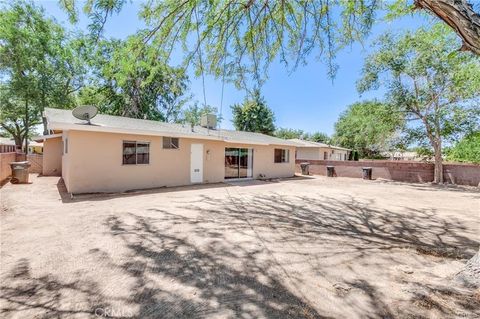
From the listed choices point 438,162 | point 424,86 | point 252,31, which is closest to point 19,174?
point 252,31

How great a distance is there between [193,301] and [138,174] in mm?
8501

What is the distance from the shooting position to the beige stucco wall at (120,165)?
29.7 feet

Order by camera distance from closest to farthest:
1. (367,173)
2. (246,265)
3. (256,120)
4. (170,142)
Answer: (246,265)
(170,142)
(367,173)
(256,120)

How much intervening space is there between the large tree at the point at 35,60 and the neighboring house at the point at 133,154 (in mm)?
10243

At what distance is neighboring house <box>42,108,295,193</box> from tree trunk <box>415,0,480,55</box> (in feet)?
31.1

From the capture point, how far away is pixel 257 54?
6.20 meters

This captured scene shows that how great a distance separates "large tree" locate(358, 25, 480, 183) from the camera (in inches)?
539

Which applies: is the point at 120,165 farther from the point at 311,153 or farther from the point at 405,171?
the point at 311,153

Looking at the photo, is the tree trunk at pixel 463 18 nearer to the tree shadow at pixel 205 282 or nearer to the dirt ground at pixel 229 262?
the dirt ground at pixel 229 262

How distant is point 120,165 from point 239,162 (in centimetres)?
809

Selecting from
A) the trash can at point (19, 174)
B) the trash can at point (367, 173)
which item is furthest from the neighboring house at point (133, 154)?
the trash can at point (367, 173)

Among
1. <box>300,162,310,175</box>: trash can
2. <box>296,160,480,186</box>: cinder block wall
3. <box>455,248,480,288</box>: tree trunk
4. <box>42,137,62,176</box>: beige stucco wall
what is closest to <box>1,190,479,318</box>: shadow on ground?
<box>455,248,480,288</box>: tree trunk

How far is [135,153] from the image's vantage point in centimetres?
1044

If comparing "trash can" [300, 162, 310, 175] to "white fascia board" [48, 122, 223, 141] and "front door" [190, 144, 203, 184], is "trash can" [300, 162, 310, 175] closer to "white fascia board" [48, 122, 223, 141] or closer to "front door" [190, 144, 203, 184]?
"front door" [190, 144, 203, 184]
